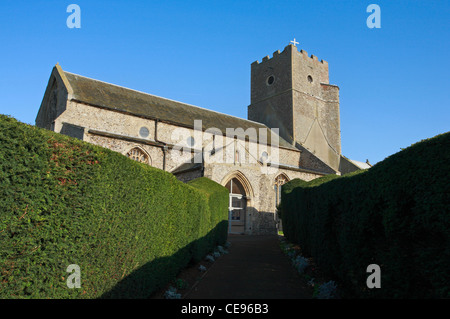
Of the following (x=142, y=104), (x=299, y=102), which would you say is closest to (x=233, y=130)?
(x=142, y=104)

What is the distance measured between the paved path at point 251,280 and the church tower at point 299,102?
20.3m

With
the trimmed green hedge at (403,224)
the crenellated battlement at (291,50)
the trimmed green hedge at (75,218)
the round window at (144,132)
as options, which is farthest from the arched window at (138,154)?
the crenellated battlement at (291,50)

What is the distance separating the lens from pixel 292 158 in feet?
92.6

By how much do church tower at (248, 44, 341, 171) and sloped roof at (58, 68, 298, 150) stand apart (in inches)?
143

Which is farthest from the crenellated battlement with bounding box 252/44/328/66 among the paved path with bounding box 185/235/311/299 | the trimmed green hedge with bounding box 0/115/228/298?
the trimmed green hedge with bounding box 0/115/228/298

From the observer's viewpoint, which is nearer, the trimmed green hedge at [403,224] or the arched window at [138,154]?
the trimmed green hedge at [403,224]

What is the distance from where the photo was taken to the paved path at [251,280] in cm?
636

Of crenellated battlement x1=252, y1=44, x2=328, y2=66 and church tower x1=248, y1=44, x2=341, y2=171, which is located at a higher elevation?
crenellated battlement x1=252, y1=44, x2=328, y2=66

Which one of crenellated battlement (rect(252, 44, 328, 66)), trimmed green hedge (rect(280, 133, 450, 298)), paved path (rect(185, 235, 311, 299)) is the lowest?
paved path (rect(185, 235, 311, 299))

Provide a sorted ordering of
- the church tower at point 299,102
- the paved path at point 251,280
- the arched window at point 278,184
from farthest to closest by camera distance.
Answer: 1. the church tower at point 299,102
2. the arched window at point 278,184
3. the paved path at point 251,280

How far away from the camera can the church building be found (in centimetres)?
1880

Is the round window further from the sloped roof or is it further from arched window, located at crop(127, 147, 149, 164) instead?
arched window, located at crop(127, 147, 149, 164)

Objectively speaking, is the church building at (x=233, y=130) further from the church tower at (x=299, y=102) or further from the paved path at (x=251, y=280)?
the paved path at (x=251, y=280)
